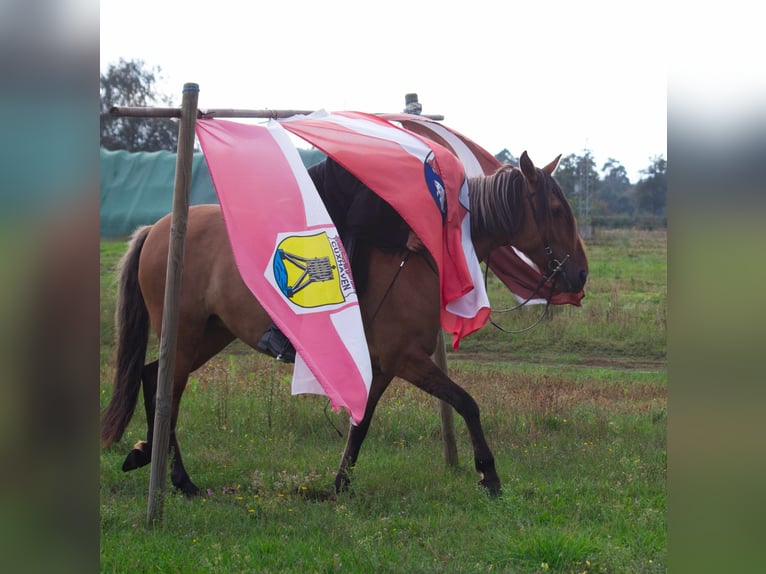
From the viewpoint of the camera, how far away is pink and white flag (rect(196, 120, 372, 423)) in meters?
4.16

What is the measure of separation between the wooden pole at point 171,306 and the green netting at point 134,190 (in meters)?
10.8

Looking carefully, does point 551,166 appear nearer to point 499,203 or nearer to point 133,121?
point 499,203

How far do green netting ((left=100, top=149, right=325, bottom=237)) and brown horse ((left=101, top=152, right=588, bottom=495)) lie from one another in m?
9.47

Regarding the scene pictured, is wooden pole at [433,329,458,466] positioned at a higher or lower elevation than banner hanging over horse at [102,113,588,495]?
lower

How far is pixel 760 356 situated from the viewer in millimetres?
934

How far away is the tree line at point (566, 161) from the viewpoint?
2680cm

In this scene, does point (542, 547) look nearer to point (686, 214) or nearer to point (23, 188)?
point (686, 214)

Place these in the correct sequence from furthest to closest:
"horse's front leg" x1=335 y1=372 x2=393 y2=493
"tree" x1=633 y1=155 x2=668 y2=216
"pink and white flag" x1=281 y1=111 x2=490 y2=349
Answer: "tree" x1=633 y1=155 x2=668 y2=216 < "horse's front leg" x1=335 y1=372 x2=393 y2=493 < "pink and white flag" x1=281 y1=111 x2=490 y2=349

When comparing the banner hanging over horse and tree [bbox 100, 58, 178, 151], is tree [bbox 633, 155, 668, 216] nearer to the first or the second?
tree [bbox 100, 58, 178, 151]

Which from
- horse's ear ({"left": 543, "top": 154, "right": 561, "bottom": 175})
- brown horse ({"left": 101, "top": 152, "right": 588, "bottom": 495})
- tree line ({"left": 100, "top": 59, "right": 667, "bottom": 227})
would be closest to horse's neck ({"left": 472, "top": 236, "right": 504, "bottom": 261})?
brown horse ({"left": 101, "top": 152, "right": 588, "bottom": 495})

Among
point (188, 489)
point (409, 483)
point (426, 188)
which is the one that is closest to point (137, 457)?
point (188, 489)

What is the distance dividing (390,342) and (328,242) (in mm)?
1085

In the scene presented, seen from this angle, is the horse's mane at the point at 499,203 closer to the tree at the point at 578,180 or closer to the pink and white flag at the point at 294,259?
the pink and white flag at the point at 294,259

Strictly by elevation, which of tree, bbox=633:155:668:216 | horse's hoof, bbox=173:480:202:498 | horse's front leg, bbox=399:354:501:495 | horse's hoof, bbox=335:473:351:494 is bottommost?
horse's hoof, bbox=173:480:202:498
